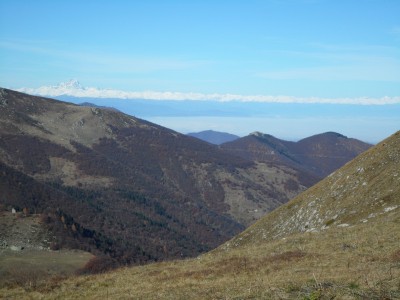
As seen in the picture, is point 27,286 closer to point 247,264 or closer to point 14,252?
point 247,264

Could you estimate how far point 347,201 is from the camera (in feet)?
176

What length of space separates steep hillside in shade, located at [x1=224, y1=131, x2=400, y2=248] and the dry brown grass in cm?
1196

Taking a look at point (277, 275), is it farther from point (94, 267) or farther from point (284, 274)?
point (94, 267)

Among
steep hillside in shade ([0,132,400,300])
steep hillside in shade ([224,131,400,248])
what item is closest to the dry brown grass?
steep hillside in shade ([0,132,400,300])

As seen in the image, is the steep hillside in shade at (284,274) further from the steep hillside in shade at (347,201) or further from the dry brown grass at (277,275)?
the steep hillside in shade at (347,201)

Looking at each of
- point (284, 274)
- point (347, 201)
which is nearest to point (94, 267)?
point (347, 201)

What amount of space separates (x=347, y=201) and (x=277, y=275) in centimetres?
3303

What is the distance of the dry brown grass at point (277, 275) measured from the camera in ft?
60.2

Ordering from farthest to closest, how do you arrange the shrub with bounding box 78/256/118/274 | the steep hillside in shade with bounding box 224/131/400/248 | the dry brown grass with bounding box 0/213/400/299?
the shrub with bounding box 78/256/118/274, the steep hillside in shade with bounding box 224/131/400/248, the dry brown grass with bounding box 0/213/400/299

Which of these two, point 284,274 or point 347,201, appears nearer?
point 284,274

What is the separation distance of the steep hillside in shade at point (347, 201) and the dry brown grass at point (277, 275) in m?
12.0

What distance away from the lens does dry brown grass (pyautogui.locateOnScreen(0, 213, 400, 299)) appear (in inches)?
723

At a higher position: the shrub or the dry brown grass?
the dry brown grass

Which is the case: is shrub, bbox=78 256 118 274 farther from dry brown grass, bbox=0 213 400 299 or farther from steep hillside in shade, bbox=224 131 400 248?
dry brown grass, bbox=0 213 400 299
